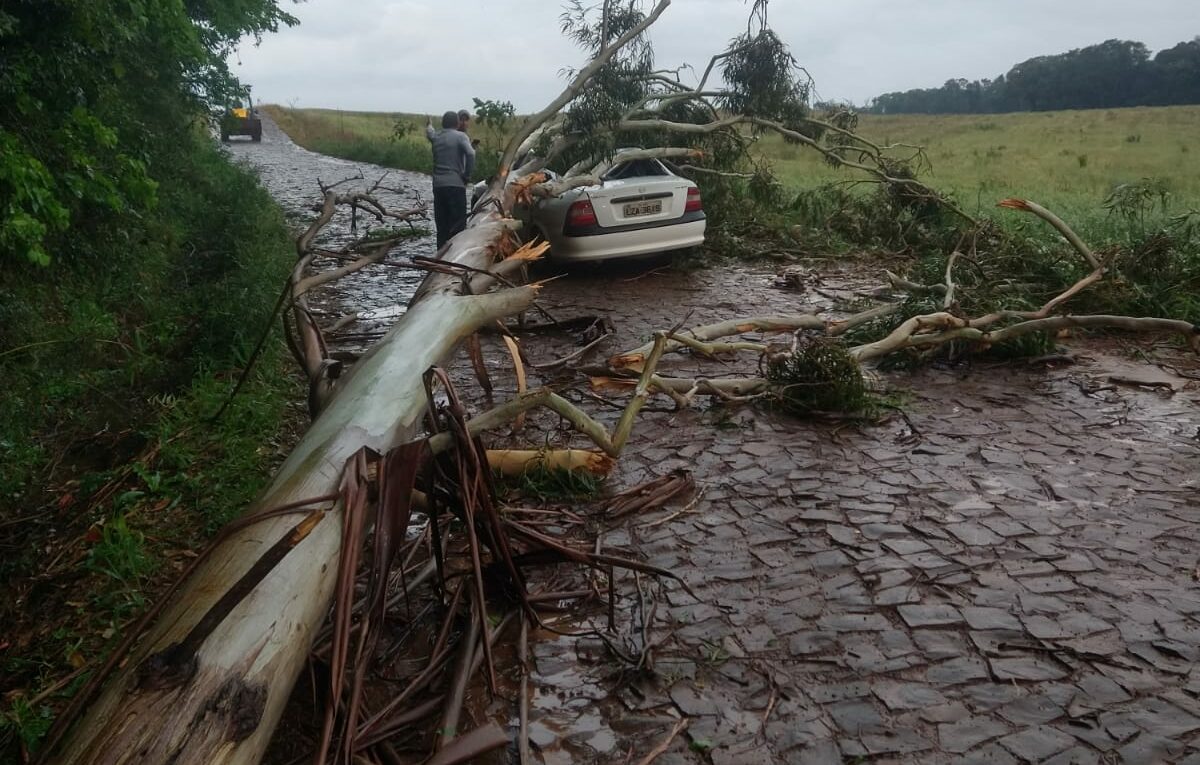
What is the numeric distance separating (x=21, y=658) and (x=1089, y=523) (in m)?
4.76

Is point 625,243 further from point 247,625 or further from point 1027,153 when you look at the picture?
point 1027,153

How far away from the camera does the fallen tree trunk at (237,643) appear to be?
1.96m

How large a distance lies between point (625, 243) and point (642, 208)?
17.0 inches

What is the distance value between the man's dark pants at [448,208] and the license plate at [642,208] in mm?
2283

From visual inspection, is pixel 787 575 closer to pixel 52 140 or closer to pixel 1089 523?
pixel 1089 523

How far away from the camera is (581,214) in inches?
358

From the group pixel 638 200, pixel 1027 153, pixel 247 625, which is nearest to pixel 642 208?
pixel 638 200

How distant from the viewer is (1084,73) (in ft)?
210

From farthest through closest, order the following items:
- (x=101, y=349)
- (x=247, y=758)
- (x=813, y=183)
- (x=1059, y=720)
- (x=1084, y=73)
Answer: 1. (x=1084, y=73)
2. (x=813, y=183)
3. (x=101, y=349)
4. (x=1059, y=720)
5. (x=247, y=758)

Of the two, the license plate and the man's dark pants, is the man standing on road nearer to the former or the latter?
the man's dark pants

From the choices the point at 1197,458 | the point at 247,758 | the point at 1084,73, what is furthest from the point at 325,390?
the point at 1084,73

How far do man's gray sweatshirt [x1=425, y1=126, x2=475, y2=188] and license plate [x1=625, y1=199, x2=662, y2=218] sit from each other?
2.29 meters

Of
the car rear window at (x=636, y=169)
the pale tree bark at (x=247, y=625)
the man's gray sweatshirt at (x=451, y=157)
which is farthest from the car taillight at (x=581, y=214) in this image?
the pale tree bark at (x=247, y=625)

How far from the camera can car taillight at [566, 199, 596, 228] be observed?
9062 millimetres
